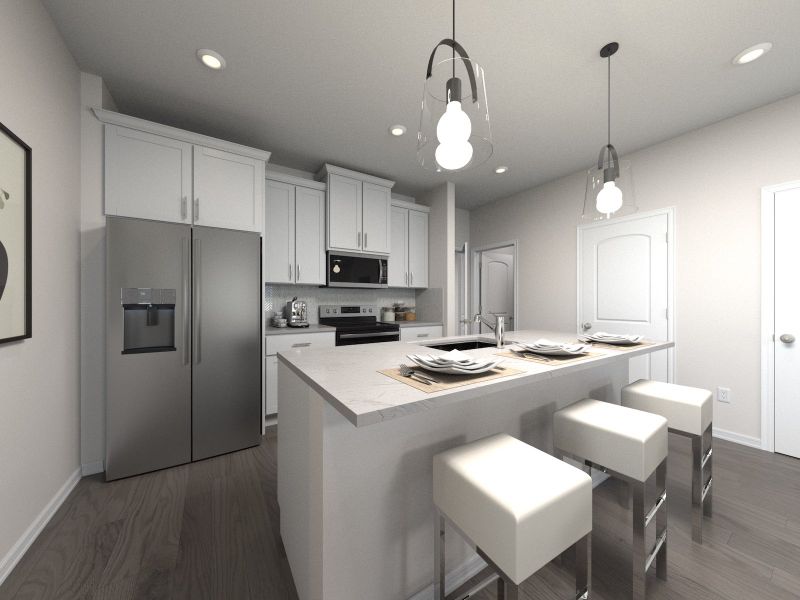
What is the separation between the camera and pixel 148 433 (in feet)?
7.20

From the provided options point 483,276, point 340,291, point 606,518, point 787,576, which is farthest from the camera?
point 483,276

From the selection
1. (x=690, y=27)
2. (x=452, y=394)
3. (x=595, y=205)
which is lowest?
(x=452, y=394)

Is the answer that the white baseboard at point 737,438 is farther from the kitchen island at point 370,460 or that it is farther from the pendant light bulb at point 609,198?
the pendant light bulb at point 609,198

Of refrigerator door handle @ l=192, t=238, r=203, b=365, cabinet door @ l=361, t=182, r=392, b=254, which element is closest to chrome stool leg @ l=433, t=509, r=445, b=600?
refrigerator door handle @ l=192, t=238, r=203, b=365

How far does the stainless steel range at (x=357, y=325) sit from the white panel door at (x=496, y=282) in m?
1.89

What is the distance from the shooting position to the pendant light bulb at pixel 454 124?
1.21 meters

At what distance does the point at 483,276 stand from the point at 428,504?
4265mm

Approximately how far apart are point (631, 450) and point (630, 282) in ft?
8.72

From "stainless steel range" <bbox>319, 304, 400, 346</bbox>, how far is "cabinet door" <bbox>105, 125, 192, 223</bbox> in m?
1.71

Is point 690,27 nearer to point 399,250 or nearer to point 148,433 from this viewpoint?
point 399,250

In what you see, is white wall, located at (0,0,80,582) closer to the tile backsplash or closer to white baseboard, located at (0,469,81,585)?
white baseboard, located at (0,469,81,585)

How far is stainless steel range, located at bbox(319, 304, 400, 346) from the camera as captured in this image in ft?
11.1

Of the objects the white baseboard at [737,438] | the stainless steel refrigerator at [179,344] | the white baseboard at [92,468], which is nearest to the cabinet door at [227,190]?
the stainless steel refrigerator at [179,344]

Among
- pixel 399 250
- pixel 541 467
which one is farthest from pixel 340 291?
pixel 541 467
